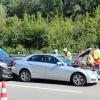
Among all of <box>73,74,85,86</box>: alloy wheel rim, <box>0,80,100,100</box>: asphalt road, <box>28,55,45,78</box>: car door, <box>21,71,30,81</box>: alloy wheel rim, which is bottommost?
<box>0,80,100,100</box>: asphalt road

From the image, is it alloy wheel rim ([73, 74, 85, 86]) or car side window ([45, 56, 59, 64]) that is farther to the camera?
car side window ([45, 56, 59, 64])

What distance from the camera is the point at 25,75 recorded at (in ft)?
58.9

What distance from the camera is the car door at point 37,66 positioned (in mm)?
17453

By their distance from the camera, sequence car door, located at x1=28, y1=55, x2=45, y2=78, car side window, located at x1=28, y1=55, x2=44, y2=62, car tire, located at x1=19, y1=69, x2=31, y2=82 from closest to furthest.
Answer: car door, located at x1=28, y1=55, x2=45, y2=78, car side window, located at x1=28, y1=55, x2=44, y2=62, car tire, located at x1=19, y1=69, x2=31, y2=82

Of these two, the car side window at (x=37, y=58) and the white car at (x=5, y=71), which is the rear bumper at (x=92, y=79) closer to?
the car side window at (x=37, y=58)

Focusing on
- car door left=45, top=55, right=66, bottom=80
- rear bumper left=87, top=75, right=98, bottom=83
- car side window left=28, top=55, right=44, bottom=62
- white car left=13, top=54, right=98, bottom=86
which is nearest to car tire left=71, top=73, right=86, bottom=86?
white car left=13, top=54, right=98, bottom=86

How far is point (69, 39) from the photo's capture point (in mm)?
51281

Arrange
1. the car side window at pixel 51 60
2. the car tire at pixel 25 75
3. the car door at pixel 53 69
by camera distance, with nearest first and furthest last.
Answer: the car door at pixel 53 69 → the car side window at pixel 51 60 → the car tire at pixel 25 75

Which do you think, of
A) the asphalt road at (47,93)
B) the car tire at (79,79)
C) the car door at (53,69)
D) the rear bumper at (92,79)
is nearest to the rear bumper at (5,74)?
the asphalt road at (47,93)

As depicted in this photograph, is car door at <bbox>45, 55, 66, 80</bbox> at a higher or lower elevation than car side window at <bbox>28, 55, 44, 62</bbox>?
lower

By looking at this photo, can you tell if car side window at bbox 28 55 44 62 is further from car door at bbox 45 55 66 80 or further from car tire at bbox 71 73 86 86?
car tire at bbox 71 73 86 86

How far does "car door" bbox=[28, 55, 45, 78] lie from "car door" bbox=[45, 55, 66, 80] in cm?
23

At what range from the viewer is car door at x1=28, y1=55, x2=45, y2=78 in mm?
17453

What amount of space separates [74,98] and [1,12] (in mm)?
58595
